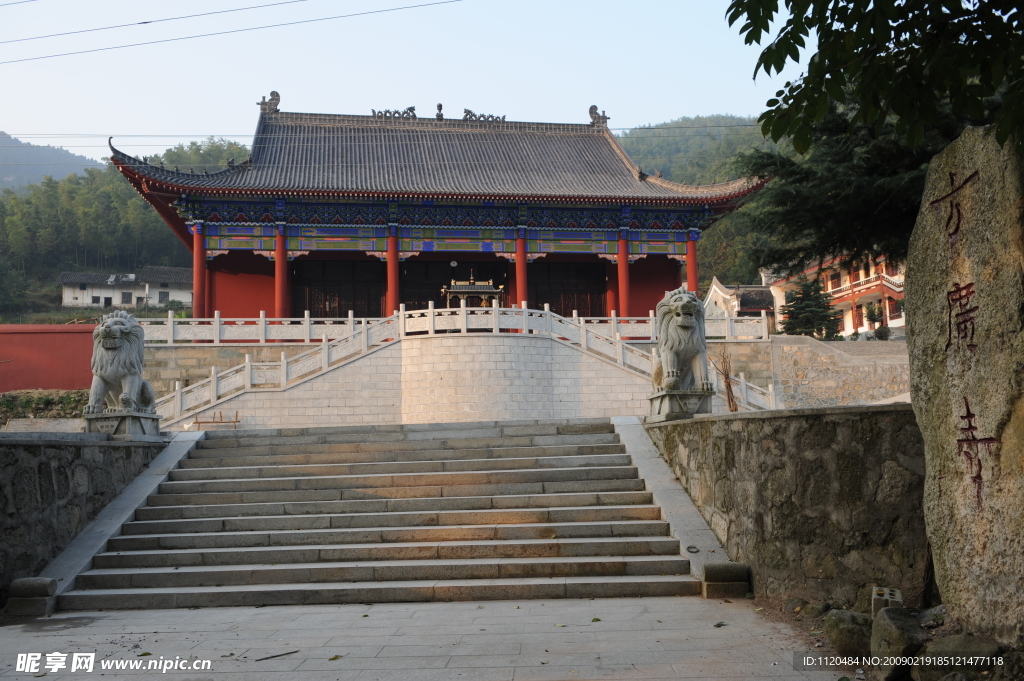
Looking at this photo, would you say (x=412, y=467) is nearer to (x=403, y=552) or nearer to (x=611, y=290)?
(x=403, y=552)

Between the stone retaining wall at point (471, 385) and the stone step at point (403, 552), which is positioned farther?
the stone retaining wall at point (471, 385)

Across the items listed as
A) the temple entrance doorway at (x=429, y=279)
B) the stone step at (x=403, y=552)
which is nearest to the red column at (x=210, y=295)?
the temple entrance doorway at (x=429, y=279)

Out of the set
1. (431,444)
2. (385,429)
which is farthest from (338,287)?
(431,444)

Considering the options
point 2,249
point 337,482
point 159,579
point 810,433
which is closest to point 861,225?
point 810,433

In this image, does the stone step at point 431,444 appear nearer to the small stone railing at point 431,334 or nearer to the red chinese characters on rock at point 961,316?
the red chinese characters on rock at point 961,316

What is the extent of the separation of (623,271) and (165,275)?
116 feet

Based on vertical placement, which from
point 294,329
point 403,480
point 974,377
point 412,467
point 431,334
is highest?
point 294,329

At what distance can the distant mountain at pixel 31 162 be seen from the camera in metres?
140

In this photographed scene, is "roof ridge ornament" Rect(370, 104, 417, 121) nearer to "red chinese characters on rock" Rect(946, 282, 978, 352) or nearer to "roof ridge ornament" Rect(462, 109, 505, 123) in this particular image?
"roof ridge ornament" Rect(462, 109, 505, 123)

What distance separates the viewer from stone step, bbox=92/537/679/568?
22.2ft

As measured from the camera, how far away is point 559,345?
55.4 ft

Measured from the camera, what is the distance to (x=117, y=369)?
897 cm

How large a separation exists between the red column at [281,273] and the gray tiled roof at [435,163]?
56.2 inches

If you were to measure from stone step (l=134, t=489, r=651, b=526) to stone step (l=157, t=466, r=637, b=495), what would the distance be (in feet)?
1.28
